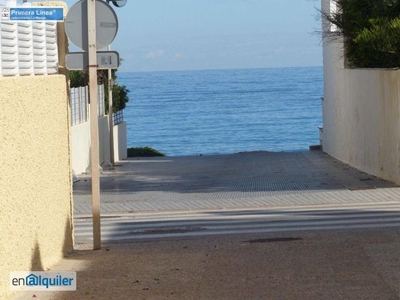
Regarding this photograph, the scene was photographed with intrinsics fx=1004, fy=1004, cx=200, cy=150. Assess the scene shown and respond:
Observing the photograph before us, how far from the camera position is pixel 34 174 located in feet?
34.0

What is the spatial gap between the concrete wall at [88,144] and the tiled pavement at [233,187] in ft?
2.93

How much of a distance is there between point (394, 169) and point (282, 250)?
1163 centimetres

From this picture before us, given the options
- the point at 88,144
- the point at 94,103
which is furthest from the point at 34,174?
the point at 88,144

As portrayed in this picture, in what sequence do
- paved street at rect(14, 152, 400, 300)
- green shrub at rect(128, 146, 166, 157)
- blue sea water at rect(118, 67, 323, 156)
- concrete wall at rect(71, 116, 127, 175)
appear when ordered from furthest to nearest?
blue sea water at rect(118, 67, 323, 156) → green shrub at rect(128, 146, 166, 157) → concrete wall at rect(71, 116, 127, 175) → paved street at rect(14, 152, 400, 300)

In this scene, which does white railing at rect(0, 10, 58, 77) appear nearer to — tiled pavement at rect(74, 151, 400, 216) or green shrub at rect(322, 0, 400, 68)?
tiled pavement at rect(74, 151, 400, 216)

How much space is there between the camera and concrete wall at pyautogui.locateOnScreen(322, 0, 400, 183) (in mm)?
23000

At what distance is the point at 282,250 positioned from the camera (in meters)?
11.7

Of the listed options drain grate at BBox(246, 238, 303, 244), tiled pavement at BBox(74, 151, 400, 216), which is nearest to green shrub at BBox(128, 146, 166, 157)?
tiled pavement at BBox(74, 151, 400, 216)

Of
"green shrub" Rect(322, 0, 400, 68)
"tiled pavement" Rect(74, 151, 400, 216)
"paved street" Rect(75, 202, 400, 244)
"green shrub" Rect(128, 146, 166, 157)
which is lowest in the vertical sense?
"green shrub" Rect(128, 146, 166, 157)

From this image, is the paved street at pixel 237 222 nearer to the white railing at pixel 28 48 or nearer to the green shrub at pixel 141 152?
the white railing at pixel 28 48

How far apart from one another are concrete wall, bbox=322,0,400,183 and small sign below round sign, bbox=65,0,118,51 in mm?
11621

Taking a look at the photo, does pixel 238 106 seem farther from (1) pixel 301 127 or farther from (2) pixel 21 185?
(2) pixel 21 185

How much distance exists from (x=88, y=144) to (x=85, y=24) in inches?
822

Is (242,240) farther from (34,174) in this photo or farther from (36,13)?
(36,13)
